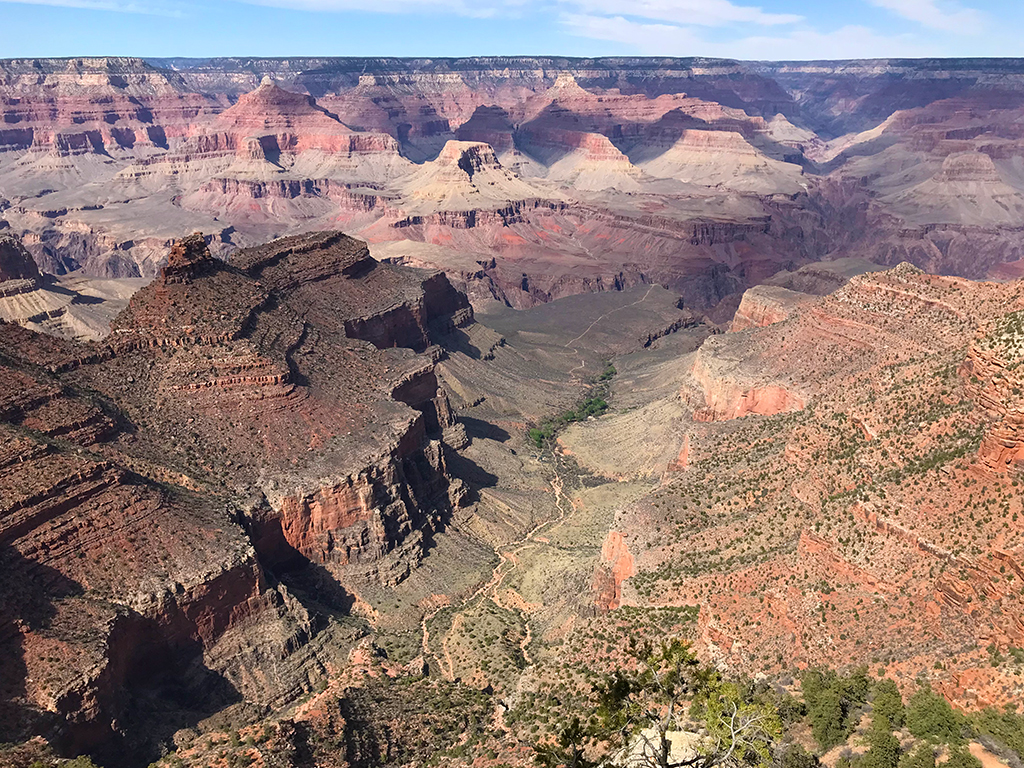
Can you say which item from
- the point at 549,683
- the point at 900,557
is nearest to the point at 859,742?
the point at 900,557

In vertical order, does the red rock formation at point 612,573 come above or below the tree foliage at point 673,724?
below

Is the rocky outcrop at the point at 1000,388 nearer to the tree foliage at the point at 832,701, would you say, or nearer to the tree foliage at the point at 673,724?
the tree foliage at the point at 832,701

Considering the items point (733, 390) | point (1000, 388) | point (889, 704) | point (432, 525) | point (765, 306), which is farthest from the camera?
point (765, 306)

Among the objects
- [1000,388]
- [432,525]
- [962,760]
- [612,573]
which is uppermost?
[1000,388]

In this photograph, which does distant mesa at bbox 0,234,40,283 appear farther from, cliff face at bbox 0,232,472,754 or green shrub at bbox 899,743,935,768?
green shrub at bbox 899,743,935,768

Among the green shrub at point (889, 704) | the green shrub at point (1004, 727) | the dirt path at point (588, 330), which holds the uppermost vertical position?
the green shrub at point (1004, 727)

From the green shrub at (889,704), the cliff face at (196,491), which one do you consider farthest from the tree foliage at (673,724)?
the cliff face at (196,491)

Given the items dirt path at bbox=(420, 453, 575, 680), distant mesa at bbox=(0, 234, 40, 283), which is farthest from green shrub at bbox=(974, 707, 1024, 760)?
distant mesa at bbox=(0, 234, 40, 283)

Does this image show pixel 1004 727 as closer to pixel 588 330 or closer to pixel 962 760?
pixel 962 760

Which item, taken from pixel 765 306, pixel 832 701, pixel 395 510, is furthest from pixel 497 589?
pixel 765 306
